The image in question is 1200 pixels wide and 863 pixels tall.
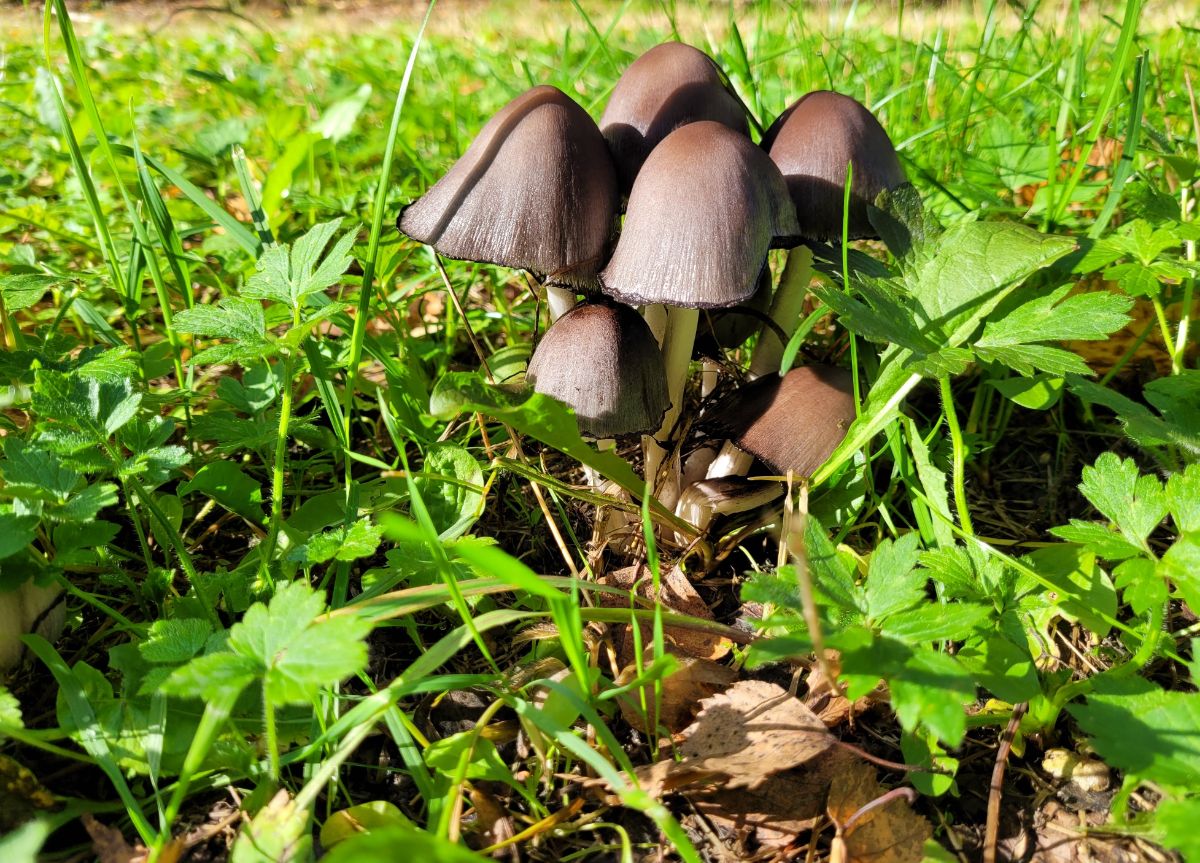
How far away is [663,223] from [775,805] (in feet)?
2.99

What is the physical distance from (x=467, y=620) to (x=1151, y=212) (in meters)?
1.71

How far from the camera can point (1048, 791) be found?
3.87 ft

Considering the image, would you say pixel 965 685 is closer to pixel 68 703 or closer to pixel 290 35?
pixel 68 703

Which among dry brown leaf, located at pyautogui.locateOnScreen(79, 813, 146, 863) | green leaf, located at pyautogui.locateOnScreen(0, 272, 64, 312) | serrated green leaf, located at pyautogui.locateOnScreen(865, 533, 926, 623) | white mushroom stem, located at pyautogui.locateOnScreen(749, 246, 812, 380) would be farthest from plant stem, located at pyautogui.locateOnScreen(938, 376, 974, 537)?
green leaf, located at pyautogui.locateOnScreen(0, 272, 64, 312)

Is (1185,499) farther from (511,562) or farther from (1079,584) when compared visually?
(511,562)

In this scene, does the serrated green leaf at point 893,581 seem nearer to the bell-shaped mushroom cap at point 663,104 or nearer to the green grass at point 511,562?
the green grass at point 511,562

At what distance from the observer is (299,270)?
1457 mm

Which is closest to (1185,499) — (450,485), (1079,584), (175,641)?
(1079,584)

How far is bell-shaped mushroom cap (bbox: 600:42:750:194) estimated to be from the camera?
5.16 ft

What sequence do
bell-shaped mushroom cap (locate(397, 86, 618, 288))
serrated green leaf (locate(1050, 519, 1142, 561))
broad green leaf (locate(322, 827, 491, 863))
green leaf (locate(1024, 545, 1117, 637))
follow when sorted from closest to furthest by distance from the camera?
broad green leaf (locate(322, 827, 491, 863))
serrated green leaf (locate(1050, 519, 1142, 561))
green leaf (locate(1024, 545, 1117, 637))
bell-shaped mushroom cap (locate(397, 86, 618, 288))

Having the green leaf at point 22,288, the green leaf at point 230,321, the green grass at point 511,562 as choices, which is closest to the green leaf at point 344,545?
the green grass at point 511,562

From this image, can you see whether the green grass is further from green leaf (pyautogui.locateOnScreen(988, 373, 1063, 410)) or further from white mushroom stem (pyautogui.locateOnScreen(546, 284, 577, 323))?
white mushroom stem (pyautogui.locateOnScreen(546, 284, 577, 323))

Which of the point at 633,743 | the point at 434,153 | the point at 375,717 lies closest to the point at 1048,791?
the point at 633,743

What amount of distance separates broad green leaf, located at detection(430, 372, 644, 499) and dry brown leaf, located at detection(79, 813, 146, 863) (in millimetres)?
697
